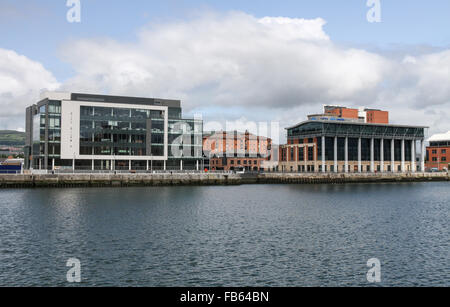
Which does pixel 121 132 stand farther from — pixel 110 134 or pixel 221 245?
pixel 221 245

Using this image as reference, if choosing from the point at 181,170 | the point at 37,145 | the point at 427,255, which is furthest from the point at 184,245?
the point at 37,145

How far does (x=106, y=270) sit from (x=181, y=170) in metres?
108

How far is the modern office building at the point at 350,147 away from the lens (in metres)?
167

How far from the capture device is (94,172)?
12294 centimetres

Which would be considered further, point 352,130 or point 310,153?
point 352,130

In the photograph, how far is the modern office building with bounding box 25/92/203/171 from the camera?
132625 mm

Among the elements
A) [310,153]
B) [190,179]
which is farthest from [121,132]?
[310,153]

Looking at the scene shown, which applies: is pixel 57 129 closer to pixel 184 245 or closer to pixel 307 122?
pixel 307 122

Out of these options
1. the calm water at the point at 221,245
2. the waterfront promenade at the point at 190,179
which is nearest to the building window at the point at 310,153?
the waterfront promenade at the point at 190,179

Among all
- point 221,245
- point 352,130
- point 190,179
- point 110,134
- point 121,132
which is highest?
point 352,130

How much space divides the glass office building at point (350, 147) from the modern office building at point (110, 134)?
46.7 metres

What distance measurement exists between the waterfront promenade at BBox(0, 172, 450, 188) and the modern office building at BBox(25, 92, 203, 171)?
17593 mm

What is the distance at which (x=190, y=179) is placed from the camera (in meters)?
126

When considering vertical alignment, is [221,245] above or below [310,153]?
below
